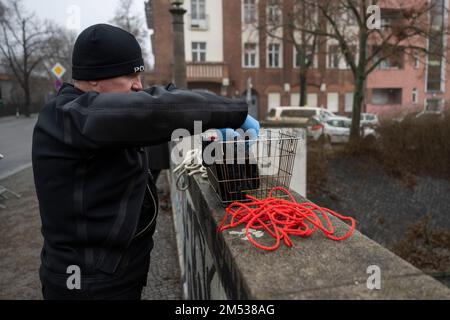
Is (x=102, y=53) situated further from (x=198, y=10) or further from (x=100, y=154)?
(x=198, y=10)

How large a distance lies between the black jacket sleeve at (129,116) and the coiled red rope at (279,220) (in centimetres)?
46

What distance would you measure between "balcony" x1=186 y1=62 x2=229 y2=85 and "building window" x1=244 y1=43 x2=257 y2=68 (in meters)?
2.45

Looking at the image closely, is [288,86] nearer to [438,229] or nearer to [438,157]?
[438,157]

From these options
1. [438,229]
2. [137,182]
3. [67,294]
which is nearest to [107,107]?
[137,182]

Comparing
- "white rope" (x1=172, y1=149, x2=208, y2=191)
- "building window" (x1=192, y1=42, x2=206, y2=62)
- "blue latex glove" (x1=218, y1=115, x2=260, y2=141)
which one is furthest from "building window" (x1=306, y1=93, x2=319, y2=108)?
"blue latex glove" (x1=218, y1=115, x2=260, y2=141)

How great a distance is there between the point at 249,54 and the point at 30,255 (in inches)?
1231

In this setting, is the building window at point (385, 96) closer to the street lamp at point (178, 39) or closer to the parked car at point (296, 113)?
the parked car at point (296, 113)

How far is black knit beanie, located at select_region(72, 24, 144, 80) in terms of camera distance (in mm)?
1649

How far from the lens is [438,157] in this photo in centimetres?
1223

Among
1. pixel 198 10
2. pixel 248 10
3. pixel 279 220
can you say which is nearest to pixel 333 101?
pixel 248 10

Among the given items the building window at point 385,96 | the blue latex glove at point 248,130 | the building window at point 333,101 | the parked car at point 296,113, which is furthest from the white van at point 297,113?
the blue latex glove at point 248,130

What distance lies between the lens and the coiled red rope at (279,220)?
1583 mm

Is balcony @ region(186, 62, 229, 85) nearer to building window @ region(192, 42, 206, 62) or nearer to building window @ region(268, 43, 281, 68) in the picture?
building window @ region(192, 42, 206, 62)

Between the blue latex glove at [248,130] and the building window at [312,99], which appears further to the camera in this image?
the building window at [312,99]
